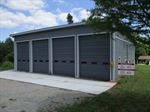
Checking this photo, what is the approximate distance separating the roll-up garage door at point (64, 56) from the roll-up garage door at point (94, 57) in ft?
2.59

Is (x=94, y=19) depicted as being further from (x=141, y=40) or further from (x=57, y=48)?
(x=57, y=48)

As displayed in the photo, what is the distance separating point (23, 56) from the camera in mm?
15078

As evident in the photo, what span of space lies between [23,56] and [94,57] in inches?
304

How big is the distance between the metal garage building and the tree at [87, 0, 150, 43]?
376cm

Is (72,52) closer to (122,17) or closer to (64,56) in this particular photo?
(64,56)

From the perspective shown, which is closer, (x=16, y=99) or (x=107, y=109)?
(x=107, y=109)

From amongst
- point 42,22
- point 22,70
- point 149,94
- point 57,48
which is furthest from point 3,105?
point 42,22

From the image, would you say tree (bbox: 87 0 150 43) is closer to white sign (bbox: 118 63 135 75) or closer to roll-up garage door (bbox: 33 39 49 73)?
white sign (bbox: 118 63 135 75)

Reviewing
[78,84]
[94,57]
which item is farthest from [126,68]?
[94,57]

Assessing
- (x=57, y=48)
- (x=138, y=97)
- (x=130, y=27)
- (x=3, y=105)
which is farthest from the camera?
(x=57, y=48)

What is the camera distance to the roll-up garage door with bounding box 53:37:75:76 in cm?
1131

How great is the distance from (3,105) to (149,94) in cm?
509

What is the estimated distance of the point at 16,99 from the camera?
5.75 metres

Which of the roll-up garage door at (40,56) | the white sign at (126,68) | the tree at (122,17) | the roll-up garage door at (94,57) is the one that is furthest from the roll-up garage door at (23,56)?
the tree at (122,17)
